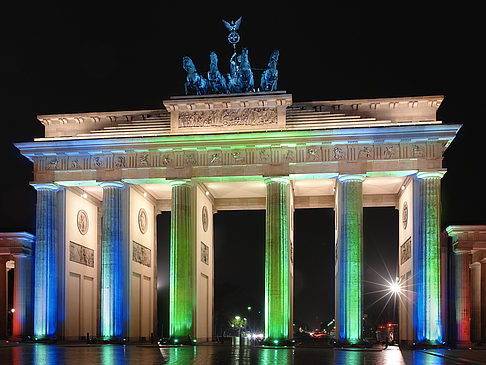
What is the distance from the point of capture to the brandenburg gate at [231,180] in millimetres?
43219

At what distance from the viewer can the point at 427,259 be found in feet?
140

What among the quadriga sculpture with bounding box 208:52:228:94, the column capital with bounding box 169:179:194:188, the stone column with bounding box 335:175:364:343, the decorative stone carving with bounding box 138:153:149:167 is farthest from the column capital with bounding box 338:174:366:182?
the decorative stone carving with bounding box 138:153:149:167

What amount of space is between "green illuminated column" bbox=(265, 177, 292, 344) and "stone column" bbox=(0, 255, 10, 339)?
72.2 ft

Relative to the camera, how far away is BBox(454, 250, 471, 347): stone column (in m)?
46.1

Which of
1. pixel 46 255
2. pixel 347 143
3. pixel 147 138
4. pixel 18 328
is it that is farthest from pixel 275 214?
pixel 18 328

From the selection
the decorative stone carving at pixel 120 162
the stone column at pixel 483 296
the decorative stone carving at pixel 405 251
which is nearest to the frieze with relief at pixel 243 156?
the decorative stone carving at pixel 120 162

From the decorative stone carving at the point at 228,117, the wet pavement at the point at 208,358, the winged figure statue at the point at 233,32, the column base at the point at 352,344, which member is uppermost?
the winged figure statue at the point at 233,32

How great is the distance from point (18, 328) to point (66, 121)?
1551 centimetres

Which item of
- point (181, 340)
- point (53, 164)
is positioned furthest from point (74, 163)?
point (181, 340)

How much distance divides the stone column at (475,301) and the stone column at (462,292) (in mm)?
3461

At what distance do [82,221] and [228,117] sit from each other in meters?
14.1

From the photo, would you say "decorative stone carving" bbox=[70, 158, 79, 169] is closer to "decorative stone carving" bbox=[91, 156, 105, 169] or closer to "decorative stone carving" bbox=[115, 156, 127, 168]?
"decorative stone carving" bbox=[91, 156, 105, 169]

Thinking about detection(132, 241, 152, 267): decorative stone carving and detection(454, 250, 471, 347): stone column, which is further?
detection(132, 241, 152, 267): decorative stone carving

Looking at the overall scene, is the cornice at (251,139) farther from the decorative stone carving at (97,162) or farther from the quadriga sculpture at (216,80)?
the quadriga sculpture at (216,80)
